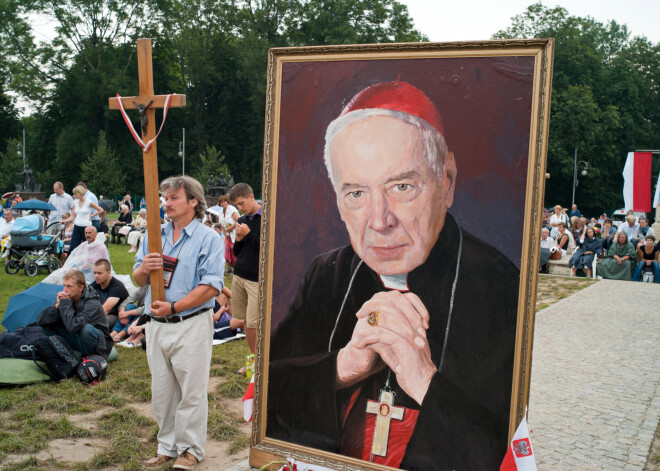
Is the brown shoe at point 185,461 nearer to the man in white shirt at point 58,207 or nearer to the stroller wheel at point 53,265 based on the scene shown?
the stroller wheel at point 53,265

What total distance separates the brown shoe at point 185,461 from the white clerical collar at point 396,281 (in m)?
1.88

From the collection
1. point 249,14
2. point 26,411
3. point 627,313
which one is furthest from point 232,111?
point 26,411

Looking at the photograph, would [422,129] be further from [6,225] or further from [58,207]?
[6,225]

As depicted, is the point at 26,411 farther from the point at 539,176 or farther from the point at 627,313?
the point at 627,313

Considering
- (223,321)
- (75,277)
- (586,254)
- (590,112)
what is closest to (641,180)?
(586,254)

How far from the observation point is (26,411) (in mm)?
5367

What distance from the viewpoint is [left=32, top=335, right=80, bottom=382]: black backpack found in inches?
246

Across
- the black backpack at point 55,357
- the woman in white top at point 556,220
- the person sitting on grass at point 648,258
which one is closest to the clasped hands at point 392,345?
the black backpack at point 55,357

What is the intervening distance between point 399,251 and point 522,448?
1192 mm

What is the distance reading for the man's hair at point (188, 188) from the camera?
438cm

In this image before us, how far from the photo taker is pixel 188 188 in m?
4.46

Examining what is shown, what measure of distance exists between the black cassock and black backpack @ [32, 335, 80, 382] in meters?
3.43

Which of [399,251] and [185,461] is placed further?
[185,461]

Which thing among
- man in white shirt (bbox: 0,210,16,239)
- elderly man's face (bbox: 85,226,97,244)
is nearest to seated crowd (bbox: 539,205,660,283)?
elderly man's face (bbox: 85,226,97,244)
